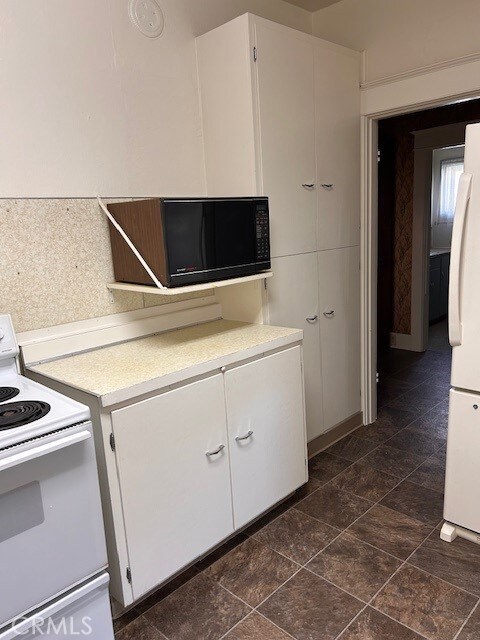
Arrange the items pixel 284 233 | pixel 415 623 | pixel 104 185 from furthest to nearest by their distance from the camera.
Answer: pixel 284 233 < pixel 104 185 < pixel 415 623

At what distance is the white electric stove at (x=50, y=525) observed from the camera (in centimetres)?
127

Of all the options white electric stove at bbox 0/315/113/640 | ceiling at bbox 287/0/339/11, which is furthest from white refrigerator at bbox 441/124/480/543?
ceiling at bbox 287/0/339/11

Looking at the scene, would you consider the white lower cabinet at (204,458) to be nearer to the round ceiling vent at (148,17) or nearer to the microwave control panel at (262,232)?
the microwave control panel at (262,232)

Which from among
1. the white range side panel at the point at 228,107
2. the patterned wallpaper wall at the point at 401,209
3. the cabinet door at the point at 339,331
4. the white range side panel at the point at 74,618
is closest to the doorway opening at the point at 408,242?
the patterned wallpaper wall at the point at 401,209

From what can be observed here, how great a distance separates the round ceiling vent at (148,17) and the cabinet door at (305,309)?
122 centimetres

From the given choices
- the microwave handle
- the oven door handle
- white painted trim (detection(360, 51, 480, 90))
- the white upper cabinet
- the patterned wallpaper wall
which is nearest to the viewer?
the oven door handle

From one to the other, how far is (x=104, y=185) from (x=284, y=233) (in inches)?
36.5

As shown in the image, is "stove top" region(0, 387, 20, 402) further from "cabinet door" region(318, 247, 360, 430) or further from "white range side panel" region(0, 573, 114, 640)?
"cabinet door" region(318, 247, 360, 430)

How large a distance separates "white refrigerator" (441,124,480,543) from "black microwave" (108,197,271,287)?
0.82 metres

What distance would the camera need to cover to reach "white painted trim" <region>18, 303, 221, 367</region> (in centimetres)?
192

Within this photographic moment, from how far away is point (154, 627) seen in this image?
1.72 metres

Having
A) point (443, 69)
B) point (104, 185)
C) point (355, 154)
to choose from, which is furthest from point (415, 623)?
point (443, 69)

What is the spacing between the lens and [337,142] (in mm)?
2740

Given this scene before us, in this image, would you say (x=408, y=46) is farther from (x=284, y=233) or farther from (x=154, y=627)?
(x=154, y=627)
